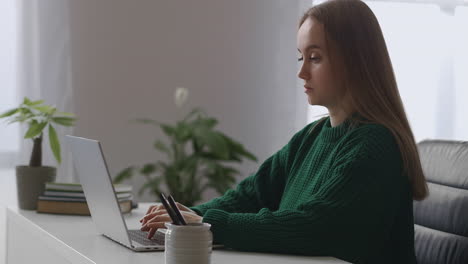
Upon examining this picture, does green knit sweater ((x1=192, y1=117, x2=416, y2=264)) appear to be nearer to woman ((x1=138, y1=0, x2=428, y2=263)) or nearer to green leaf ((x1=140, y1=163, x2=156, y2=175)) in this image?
woman ((x1=138, y1=0, x2=428, y2=263))

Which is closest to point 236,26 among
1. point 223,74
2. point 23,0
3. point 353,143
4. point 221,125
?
point 223,74

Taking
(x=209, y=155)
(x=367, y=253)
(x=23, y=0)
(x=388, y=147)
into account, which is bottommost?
(x=209, y=155)

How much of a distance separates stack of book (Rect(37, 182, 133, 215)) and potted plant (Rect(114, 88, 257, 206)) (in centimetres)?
126

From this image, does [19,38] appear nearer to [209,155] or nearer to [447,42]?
[209,155]

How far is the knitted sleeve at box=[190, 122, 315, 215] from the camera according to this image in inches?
67.4

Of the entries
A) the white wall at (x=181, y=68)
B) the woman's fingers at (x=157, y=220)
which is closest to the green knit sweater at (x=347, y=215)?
the woman's fingers at (x=157, y=220)

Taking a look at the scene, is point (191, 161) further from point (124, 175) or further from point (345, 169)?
point (345, 169)

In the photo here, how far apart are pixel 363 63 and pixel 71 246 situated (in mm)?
678

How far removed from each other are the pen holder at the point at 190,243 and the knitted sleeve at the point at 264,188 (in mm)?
644

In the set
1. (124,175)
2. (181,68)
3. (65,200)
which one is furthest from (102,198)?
(181,68)

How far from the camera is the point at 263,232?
4.25ft

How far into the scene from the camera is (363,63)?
146 centimetres

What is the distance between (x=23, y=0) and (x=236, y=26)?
105cm

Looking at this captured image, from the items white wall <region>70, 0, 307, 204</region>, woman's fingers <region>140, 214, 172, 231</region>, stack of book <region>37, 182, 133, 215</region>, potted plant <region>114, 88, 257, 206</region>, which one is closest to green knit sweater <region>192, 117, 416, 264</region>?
woman's fingers <region>140, 214, 172, 231</region>
